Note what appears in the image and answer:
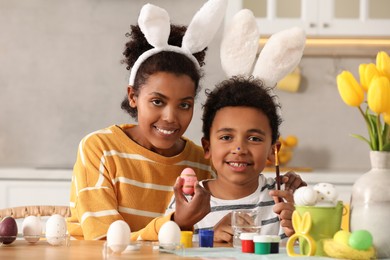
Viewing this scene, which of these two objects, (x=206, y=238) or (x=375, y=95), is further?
(x=206, y=238)

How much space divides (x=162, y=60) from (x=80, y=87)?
2.24m

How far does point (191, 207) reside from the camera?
66.3 inches

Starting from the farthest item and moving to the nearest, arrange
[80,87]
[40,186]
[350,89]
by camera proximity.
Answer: [80,87], [40,186], [350,89]

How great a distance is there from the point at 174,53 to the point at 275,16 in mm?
1898

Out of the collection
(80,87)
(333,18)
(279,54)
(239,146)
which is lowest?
(239,146)

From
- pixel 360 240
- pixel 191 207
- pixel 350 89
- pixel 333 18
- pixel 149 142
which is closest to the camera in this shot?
pixel 360 240

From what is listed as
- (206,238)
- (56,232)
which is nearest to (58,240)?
(56,232)

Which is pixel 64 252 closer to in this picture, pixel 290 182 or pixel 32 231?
pixel 32 231

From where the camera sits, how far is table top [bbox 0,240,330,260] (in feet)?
4.56

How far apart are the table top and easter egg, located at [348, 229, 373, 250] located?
0.28 ft

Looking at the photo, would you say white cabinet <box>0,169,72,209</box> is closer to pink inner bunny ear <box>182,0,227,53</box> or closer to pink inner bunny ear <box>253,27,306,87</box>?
pink inner bunny ear <box>182,0,227,53</box>

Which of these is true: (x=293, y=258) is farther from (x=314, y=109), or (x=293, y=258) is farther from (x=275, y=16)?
(x=314, y=109)

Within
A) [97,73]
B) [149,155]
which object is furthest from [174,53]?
[97,73]

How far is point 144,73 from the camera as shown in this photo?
2.18m
